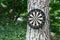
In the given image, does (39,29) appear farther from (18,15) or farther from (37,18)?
(18,15)

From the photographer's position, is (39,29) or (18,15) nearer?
(39,29)

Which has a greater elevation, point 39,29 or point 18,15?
point 18,15

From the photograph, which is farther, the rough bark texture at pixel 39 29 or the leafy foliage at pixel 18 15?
the leafy foliage at pixel 18 15

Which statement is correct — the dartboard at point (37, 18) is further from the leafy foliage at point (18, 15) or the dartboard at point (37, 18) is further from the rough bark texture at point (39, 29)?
the leafy foliage at point (18, 15)

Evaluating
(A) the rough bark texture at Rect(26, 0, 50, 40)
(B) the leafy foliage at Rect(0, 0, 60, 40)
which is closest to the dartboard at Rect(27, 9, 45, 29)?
(A) the rough bark texture at Rect(26, 0, 50, 40)

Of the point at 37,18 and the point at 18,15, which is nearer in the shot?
the point at 37,18

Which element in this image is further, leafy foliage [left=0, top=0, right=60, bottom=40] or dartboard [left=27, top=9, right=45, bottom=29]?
leafy foliage [left=0, top=0, right=60, bottom=40]

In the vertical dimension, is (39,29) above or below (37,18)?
below

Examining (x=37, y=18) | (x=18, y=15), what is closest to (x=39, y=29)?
(x=37, y=18)

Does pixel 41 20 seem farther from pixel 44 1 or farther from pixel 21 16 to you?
pixel 21 16

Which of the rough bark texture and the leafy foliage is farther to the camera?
the leafy foliage

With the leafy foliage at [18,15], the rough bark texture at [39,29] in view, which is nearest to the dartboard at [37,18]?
the rough bark texture at [39,29]

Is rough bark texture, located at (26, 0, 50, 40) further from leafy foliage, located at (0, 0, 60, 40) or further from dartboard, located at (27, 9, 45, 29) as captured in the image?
leafy foliage, located at (0, 0, 60, 40)

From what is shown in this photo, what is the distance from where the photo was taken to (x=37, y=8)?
531cm
